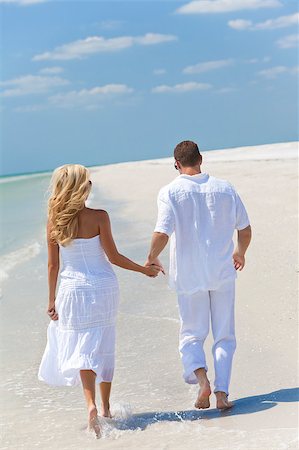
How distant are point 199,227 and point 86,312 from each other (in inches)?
39.9

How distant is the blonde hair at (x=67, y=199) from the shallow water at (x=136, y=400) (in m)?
1.36

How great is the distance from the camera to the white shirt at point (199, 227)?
5902 mm

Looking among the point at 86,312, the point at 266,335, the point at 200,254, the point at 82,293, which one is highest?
the point at 200,254

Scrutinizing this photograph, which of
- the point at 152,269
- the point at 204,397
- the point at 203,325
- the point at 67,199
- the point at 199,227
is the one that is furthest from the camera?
the point at 152,269

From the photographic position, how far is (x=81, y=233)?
568cm

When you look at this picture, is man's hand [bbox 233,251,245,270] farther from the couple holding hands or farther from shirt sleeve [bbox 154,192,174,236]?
shirt sleeve [bbox 154,192,174,236]

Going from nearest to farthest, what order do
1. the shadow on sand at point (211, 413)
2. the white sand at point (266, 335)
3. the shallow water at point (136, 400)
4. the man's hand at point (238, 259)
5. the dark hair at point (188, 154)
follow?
the shallow water at point (136, 400) < the white sand at point (266, 335) < the shadow on sand at point (211, 413) < the dark hair at point (188, 154) < the man's hand at point (238, 259)

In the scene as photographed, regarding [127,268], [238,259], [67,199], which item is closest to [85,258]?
[127,268]

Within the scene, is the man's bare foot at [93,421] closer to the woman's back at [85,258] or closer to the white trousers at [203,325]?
the white trousers at [203,325]

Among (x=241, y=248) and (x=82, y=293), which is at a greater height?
(x=241, y=248)

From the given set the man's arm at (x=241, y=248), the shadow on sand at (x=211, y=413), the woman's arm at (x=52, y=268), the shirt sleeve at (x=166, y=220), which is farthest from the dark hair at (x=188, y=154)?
the shadow on sand at (x=211, y=413)

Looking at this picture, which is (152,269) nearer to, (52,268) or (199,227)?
(199,227)

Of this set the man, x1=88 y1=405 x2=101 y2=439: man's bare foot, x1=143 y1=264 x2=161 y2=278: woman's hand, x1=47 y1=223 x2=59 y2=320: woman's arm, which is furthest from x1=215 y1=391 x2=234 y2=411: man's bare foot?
x1=47 y1=223 x2=59 y2=320: woman's arm

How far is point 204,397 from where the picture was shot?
5.84 meters
